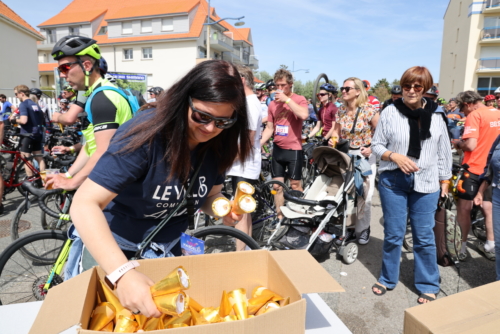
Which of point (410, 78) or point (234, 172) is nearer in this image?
point (410, 78)

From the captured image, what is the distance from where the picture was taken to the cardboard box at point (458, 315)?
97 cm

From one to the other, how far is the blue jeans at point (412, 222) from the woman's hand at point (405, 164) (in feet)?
0.42

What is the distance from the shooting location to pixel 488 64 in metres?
32.7

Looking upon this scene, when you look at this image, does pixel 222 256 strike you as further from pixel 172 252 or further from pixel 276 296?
pixel 172 252

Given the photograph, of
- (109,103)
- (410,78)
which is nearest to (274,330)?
(109,103)

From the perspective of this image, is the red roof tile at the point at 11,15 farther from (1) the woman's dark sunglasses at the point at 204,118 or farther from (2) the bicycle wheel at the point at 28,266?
(1) the woman's dark sunglasses at the point at 204,118

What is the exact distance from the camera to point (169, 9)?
135 ft

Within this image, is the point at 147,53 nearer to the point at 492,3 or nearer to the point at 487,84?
the point at 492,3

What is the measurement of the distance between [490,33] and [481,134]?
1435 inches

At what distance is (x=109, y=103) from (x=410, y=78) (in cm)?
256

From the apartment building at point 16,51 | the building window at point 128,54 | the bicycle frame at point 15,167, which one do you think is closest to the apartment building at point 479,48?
the building window at point 128,54

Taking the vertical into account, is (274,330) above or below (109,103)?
below

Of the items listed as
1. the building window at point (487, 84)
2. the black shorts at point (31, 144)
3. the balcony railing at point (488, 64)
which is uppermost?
the balcony railing at point (488, 64)

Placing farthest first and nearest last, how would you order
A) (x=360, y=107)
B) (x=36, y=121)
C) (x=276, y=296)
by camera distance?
(x=36, y=121)
(x=360, y=107)
(x=276, y=296)
